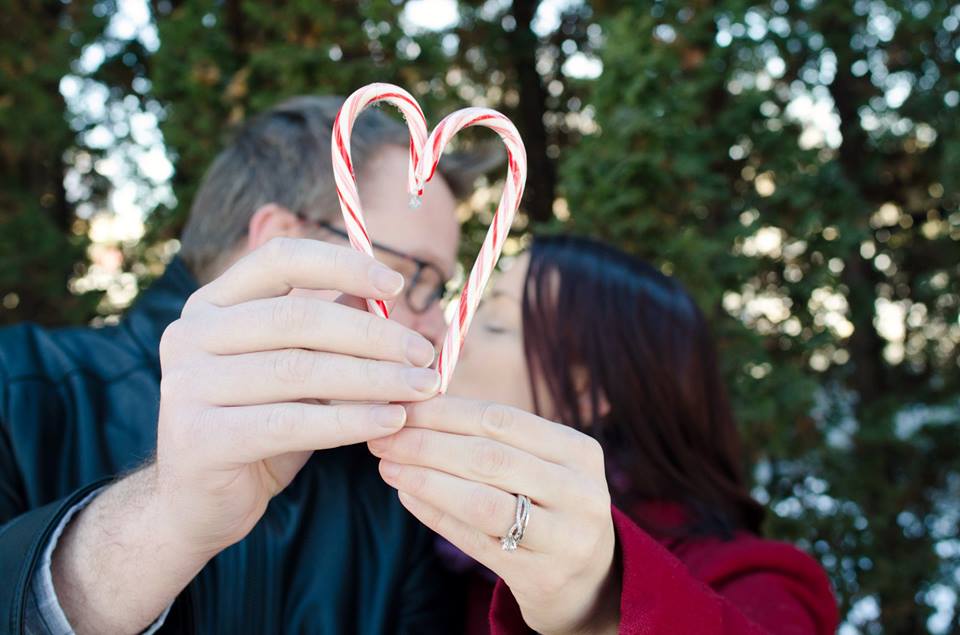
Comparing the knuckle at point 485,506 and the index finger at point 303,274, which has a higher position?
the index finger at point 303,274

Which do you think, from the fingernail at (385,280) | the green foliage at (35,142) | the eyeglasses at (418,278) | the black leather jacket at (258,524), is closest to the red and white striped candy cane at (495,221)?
the fingernail at (385,280)

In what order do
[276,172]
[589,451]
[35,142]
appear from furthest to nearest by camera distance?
1. [35,142]
2. [276,172]
3. [589,451]

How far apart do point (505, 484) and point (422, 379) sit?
0.17m

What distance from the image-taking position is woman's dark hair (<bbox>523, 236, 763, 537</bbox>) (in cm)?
184

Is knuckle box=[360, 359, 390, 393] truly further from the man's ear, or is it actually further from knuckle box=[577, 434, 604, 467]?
the man's ear

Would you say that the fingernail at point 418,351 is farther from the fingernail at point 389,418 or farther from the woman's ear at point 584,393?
the woman's ear at point 584,393

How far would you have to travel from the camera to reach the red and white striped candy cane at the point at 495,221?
1.02m

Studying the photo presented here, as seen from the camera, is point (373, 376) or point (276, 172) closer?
point (373, 376)

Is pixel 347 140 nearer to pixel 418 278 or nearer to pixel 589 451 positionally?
pixel 589 451

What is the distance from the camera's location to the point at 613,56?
98.3 inches

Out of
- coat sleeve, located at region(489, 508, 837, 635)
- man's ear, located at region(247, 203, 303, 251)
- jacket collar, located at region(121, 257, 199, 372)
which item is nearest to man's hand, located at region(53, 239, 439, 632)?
coat sleeve, located at region(489, 508, 837, 635)

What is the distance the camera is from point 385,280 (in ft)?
2.98

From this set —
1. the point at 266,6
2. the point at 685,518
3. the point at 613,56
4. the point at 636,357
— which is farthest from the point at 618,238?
the point at 266,6

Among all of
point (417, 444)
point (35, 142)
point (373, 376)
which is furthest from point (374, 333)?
point (35, 142)
